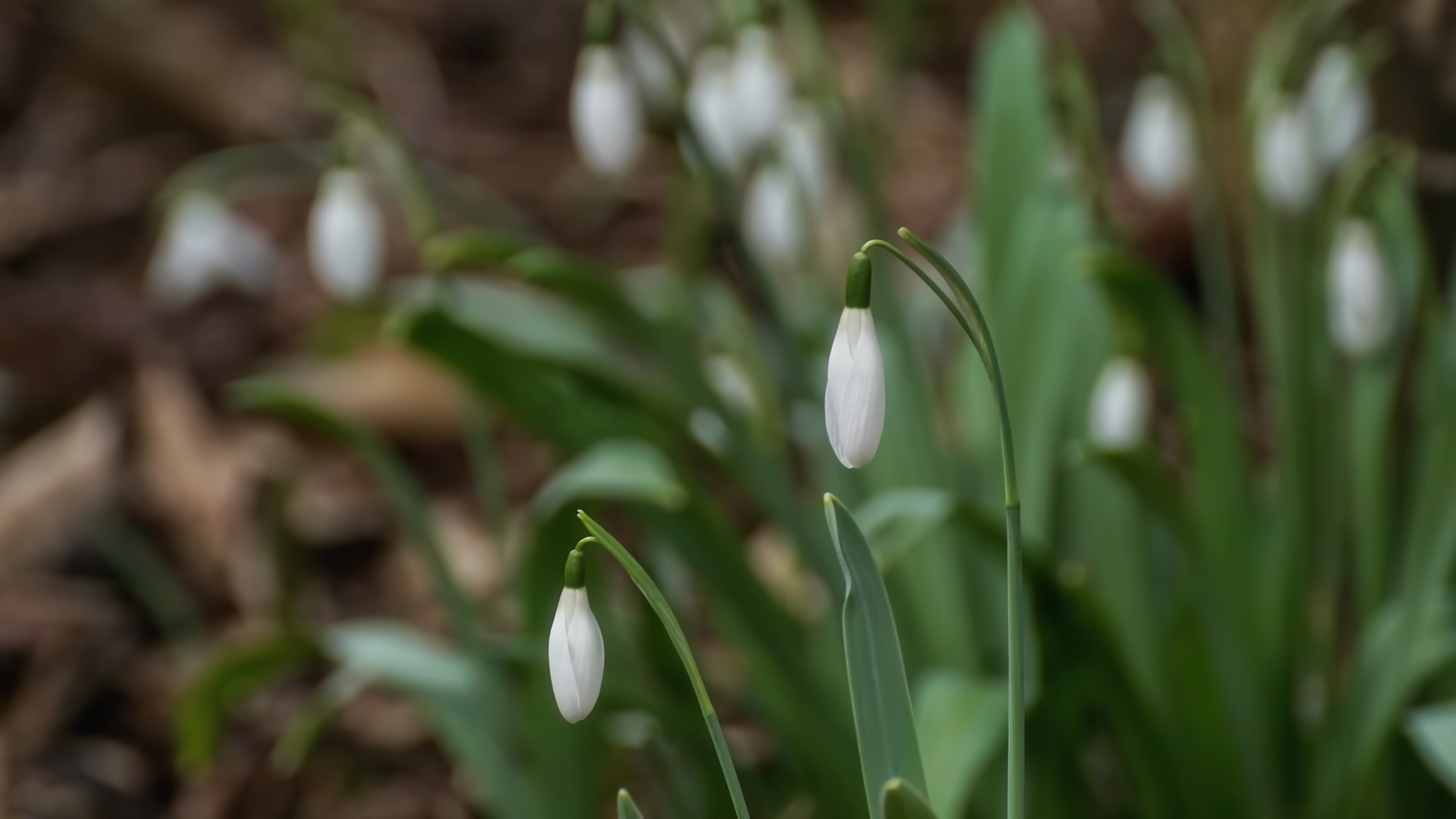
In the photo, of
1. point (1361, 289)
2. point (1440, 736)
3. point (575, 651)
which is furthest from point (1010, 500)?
point (1361, 289)

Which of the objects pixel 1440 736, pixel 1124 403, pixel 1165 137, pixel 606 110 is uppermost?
pixel 1165 137

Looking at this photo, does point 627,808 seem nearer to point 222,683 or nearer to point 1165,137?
point 222,683

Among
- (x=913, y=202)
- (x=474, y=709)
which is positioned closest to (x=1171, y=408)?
(x=913, y=202)

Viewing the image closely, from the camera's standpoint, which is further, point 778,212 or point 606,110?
point 778,212

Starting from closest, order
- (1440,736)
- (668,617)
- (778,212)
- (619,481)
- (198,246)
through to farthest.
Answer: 1. (668,617)
2. (1440,736)
3. (619,481)
4. (778,212)
5. (198,246)

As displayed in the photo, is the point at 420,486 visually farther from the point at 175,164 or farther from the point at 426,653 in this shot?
the point at 175,164

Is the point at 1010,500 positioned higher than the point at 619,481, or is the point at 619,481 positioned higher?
the point at 1010,500

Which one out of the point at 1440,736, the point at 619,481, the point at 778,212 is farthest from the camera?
the point at 778,212
